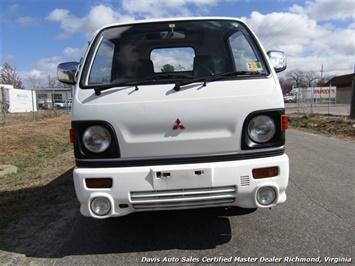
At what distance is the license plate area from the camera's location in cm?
275

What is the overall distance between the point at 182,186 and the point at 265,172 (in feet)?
2.35

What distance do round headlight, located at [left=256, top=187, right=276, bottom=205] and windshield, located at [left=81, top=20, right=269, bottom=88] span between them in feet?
3.80

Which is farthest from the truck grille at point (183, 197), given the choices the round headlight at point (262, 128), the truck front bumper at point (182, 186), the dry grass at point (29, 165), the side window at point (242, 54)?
the dry grass at point (29, 165)

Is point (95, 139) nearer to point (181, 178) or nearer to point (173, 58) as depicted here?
point (181, 178)

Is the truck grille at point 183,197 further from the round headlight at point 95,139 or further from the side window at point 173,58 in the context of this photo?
the side window at point 173,58

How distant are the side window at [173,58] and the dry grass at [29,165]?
8.64 feet

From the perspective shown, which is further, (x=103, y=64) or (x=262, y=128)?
(x=103, y=64)

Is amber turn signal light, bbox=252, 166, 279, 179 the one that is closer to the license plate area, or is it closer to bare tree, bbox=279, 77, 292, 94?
the license plate area

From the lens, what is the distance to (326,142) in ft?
31.4

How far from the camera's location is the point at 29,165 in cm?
748

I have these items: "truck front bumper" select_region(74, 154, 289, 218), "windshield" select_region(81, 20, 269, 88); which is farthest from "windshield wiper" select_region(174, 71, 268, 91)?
"truck front bumper" select_region(74, 154, 289, 218)

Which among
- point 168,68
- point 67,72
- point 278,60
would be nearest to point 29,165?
point 67,72

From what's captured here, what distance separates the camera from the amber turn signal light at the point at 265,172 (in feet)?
9.15

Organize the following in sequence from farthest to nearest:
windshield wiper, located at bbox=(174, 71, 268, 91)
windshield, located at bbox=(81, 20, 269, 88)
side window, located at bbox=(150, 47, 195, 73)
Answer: side window, located at bbox=(150, 47, 195, 73) → windshield, located at bbox=(81, 20, 269, 88) → windshield wiper, located at bbox=(174, 71, 268, 91)
